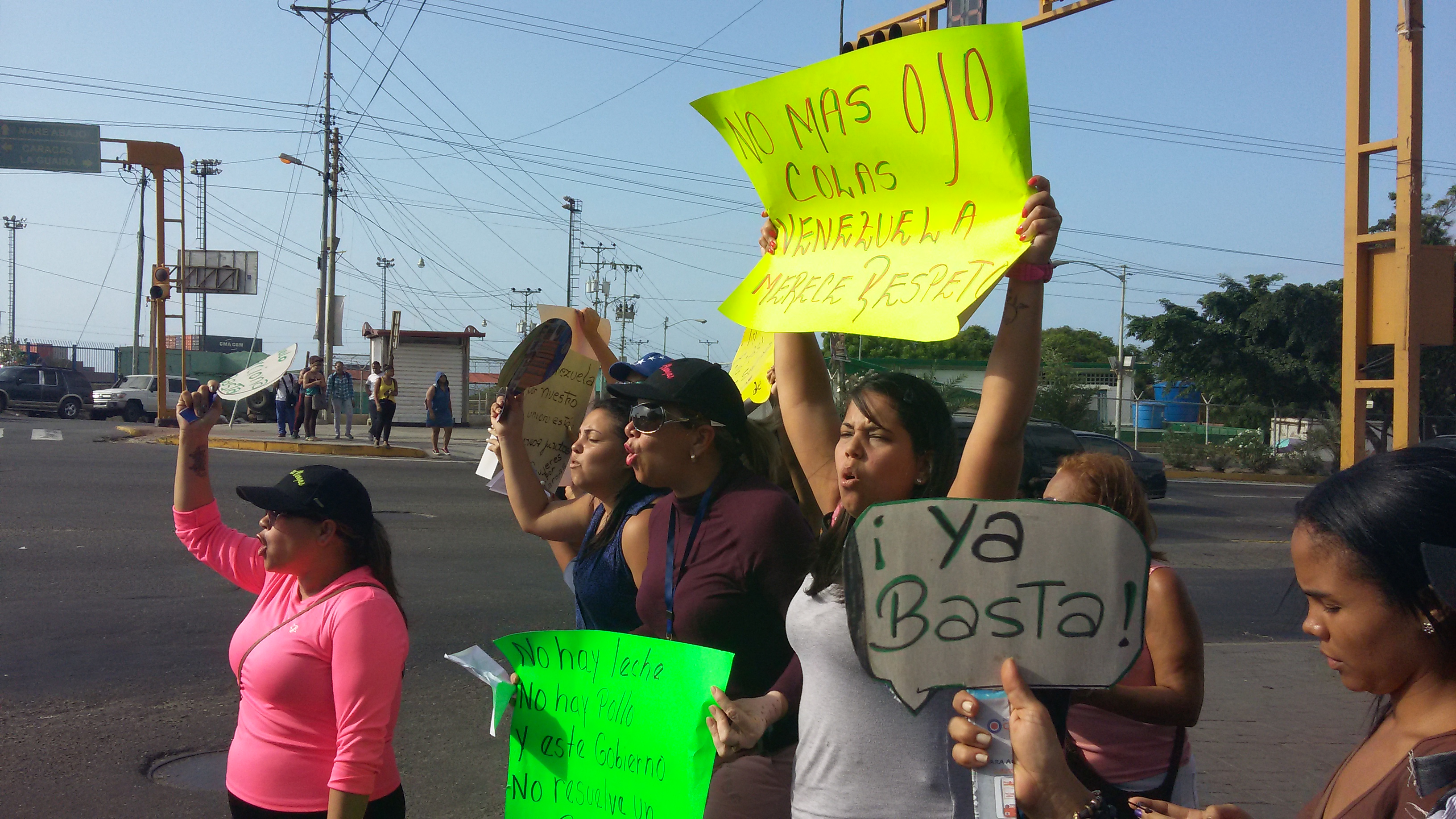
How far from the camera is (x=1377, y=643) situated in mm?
1433

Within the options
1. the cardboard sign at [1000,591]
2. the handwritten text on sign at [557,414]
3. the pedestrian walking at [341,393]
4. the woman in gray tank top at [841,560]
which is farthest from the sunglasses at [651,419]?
the pedestrian walking at [341,393]

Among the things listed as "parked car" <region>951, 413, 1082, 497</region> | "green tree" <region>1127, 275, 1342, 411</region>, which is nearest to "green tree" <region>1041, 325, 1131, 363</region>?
"green tree" <region>1127, 275, 1342, 411</region>

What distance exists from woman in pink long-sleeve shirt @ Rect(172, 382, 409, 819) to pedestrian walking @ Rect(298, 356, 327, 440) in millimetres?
19896

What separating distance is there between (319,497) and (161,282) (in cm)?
1492

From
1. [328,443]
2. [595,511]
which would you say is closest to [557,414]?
[595,511]

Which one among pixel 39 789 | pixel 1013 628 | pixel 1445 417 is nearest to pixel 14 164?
pixel 39 789

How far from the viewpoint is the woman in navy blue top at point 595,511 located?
2.96 m

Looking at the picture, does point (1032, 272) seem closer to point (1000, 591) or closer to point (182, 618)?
point (1000, 591)

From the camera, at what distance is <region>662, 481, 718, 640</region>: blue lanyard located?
8.52ft

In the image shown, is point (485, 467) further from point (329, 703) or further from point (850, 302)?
point (850, 302)

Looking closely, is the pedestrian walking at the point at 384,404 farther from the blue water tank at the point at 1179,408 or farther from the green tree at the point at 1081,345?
the green tree at the point at 1081,345

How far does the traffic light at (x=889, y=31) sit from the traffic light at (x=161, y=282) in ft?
33.2

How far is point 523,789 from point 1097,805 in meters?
→ 1.64

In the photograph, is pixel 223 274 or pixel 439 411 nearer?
pixel 439 411
